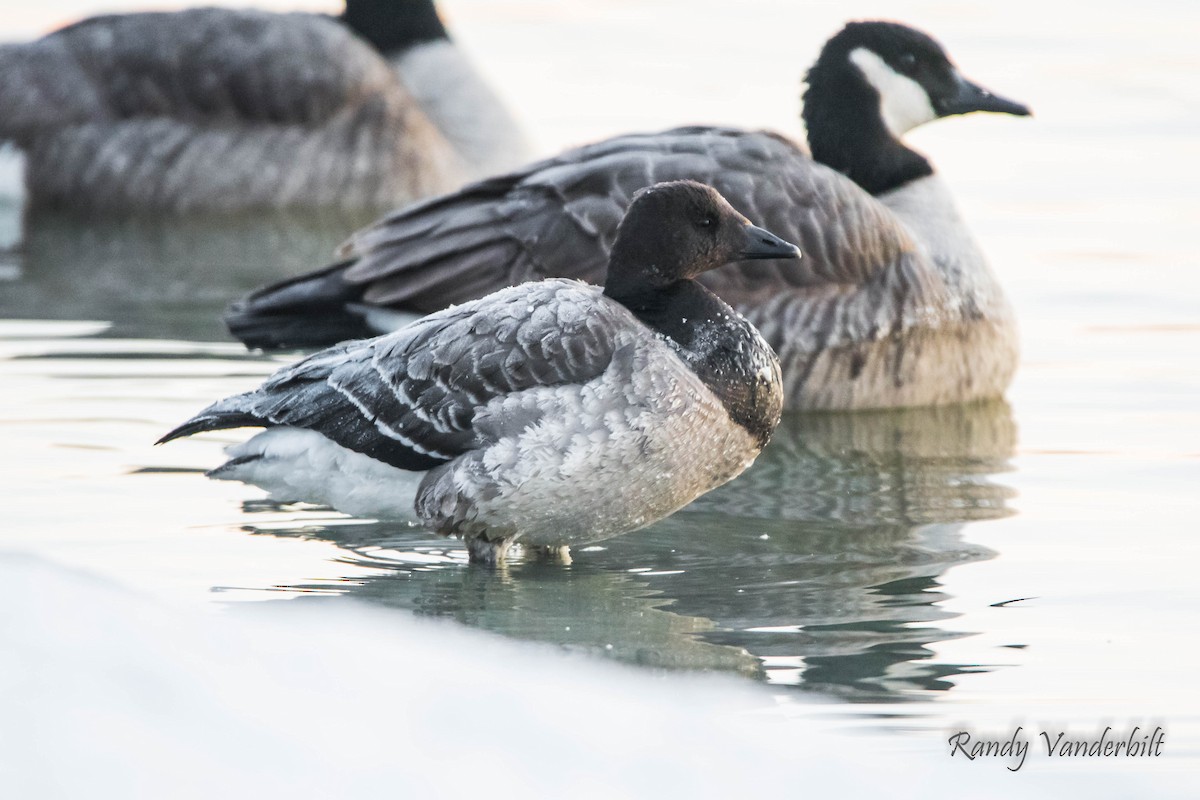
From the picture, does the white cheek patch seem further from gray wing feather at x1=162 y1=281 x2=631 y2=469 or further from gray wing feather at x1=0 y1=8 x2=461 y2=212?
gray wing feather at x1=0 y1=8 x2=461 y2=212

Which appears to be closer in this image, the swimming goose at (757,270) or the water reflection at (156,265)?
the swimming goose at (757,270)

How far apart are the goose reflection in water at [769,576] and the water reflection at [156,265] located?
3.81 meters

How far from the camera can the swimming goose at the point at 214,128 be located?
14945mm

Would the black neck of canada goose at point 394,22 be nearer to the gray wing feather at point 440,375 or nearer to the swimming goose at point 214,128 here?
the swimming goose at point 214,128

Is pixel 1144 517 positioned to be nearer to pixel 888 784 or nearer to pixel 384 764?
pixel 888 784

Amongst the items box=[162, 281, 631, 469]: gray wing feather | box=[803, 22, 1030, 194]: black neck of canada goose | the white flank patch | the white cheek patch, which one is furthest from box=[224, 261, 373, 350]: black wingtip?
the white cheek patch

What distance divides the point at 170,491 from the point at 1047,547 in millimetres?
3619

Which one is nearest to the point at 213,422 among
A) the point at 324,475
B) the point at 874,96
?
the point at 324,475

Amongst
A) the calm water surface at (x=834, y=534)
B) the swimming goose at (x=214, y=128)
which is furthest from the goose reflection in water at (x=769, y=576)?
the swimming goose at (x=214, y=128)

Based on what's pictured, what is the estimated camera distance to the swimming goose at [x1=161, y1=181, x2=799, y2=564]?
7023 millimetres

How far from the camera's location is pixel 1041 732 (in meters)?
5.85

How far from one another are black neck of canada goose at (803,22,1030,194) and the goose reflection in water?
6.59 ft
